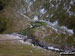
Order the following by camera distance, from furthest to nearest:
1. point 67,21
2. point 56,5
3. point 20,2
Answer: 1. point 20,2
2. point 56,5
3. point 67,21

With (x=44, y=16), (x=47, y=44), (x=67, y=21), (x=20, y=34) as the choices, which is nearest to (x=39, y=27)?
(x=20, y=34)

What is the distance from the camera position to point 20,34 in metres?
8.02

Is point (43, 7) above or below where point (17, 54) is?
above

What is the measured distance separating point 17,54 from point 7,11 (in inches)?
143

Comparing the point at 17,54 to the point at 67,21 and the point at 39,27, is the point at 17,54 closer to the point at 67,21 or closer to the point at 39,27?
the point at 67,21

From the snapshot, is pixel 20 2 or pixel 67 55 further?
pixel 20 2

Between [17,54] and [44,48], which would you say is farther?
[44,48]

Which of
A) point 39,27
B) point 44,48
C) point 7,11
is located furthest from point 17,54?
point 7,11

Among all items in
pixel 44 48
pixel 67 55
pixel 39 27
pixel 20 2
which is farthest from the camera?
pixel 20 2

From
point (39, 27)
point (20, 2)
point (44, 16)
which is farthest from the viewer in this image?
point (20, 2)

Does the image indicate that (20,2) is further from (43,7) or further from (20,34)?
(43,7)

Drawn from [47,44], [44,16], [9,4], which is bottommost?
[47,44]

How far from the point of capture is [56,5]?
3.63m

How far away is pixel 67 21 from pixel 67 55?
1.90 meters
